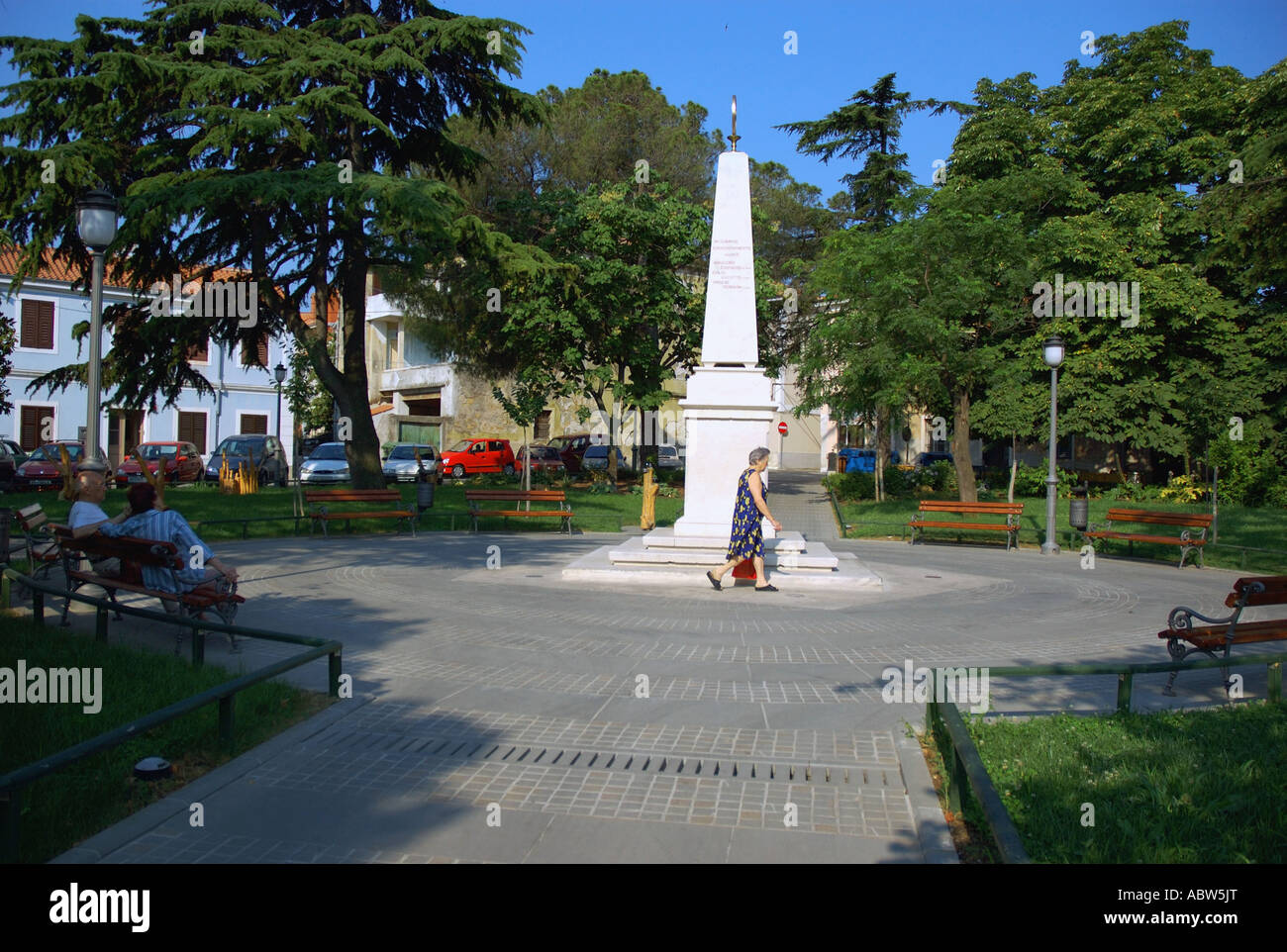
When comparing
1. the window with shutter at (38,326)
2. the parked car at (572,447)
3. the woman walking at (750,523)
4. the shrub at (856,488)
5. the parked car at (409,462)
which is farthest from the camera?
the window with shutter at (38,326)

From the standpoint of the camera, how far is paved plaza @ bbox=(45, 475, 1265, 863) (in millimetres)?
4305

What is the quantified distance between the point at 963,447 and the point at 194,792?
24684mm

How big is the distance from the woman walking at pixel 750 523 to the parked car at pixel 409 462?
24.4 m

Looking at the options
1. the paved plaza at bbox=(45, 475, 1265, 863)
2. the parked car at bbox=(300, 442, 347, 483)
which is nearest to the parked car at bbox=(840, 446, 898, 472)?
the parked car at bbox=(300, 442, 347, 483)

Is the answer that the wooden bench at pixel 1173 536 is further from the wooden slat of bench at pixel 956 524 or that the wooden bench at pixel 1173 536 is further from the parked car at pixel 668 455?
the parked car at pixel 668 455

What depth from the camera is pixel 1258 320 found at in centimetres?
3047

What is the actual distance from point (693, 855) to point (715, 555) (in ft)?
30.4

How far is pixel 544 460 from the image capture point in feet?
123

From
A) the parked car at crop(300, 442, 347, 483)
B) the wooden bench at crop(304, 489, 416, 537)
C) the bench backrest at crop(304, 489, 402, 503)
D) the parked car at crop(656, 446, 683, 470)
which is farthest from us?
the parked car at crop(656, 446, 683, 470)

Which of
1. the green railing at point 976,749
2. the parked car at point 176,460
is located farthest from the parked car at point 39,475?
the green railing at point 976,749

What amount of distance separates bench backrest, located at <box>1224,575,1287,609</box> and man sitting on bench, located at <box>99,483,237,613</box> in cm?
847

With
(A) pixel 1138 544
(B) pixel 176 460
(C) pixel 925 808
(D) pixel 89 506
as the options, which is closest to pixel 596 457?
(B) pixel 176 460

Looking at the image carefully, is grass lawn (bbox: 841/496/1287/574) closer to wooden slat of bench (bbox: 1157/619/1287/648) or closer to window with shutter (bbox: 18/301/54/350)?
wooden slat of bench (bbox: 1157/619/1287/648)

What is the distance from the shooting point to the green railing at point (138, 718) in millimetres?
3611
